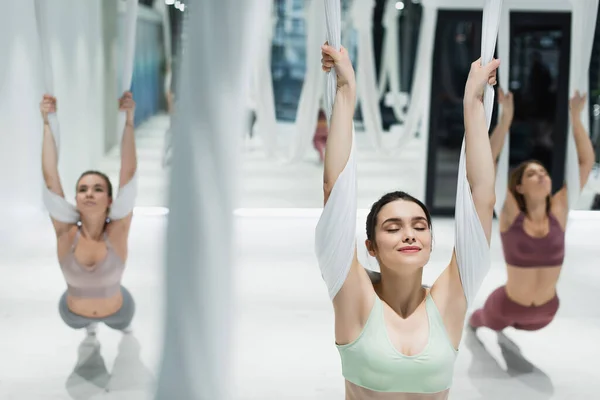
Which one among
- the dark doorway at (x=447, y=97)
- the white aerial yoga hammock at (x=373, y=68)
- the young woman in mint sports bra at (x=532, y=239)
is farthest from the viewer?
the dark doorway at (x=447, y=97)

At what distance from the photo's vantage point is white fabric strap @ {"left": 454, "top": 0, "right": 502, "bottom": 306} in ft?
5.18

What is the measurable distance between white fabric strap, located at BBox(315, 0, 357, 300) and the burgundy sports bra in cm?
181

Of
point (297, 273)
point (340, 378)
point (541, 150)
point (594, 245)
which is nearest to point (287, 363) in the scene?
point (340, 378)

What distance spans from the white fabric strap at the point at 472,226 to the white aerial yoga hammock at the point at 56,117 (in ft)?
3.96

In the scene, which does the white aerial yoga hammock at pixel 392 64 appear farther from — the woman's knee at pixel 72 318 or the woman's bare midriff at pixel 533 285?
the woman's knee at pixel 72 318

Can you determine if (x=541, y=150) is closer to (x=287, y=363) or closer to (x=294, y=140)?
(x=294, y=140)

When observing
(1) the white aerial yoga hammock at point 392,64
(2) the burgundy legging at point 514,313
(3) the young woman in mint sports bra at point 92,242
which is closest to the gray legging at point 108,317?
(3) the young woman in mint sports bra at point 92,242

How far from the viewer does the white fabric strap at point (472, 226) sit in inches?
62.1

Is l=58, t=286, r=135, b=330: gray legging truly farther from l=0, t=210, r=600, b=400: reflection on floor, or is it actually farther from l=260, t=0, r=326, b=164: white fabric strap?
l=260, t=0, r=326, b=164: white fabric strap

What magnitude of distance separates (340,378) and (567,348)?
3.54ft

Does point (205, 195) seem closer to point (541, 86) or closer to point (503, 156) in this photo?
point (503, 156)

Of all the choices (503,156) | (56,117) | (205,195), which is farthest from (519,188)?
(205,195)

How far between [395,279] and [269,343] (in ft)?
6.17

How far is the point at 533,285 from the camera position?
3.23m
